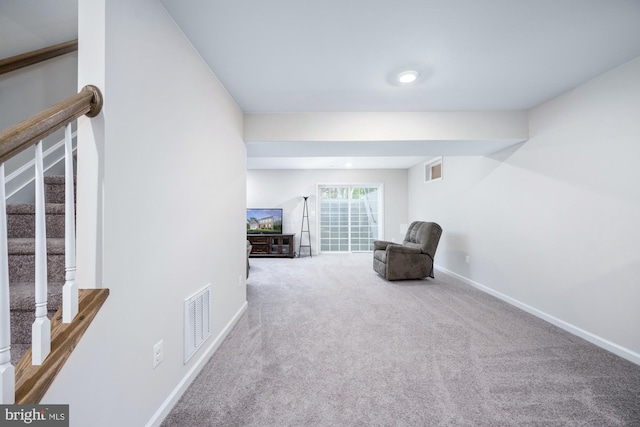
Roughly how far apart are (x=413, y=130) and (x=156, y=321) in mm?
2952

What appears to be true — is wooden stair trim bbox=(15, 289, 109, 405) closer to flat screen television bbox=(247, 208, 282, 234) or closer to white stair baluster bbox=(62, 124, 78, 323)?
white stair baluster bbox=(62, 124, 78, 323)

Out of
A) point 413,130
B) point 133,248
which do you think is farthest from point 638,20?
point 133,248

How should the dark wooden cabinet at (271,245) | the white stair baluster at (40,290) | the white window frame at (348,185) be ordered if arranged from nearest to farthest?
the white stair baluster at (40,290) < the dark wooden cabinet at (271,245) < the white window frame at (348,185)

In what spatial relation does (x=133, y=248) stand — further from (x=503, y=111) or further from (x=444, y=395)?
(x=503, y=111)

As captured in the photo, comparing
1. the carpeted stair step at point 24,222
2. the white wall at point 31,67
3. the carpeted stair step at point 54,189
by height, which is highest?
the white wall at point 31,67

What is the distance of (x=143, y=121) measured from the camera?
128cm

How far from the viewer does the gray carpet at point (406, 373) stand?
1.46 meters

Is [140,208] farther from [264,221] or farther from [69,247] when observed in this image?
[264,221]

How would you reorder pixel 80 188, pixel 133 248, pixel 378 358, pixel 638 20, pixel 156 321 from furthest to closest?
pixel 378 358, pixel 638 20, pixel 156 321, pixel 133 248, pixel 80 188

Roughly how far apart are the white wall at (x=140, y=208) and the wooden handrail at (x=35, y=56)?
3.60ft

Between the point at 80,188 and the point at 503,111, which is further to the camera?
the point at 503,111

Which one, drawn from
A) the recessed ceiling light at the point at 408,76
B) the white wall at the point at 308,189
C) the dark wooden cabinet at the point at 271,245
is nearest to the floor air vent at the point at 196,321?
the recessed ceiling light at the point at 408,76

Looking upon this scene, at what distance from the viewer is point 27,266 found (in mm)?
1262

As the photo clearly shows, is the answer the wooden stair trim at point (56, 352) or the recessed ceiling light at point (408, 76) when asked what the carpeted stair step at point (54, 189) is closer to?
the wooden stair trim at point (56, 352)
